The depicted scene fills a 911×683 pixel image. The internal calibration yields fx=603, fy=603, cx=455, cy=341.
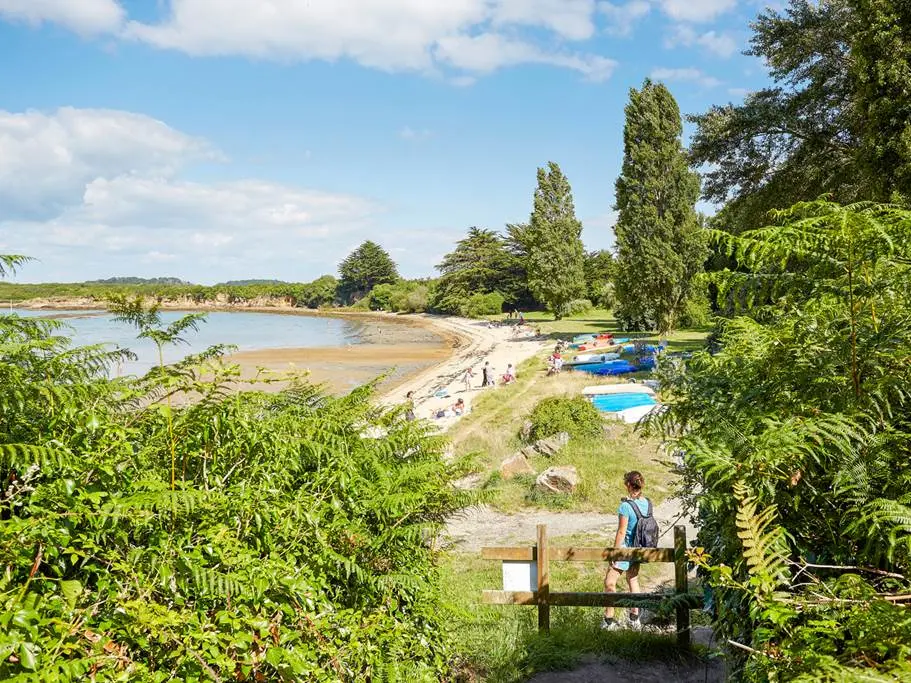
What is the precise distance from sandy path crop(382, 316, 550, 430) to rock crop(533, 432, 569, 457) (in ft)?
12.6

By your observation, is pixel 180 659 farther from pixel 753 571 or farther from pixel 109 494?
A: pixel 753 571

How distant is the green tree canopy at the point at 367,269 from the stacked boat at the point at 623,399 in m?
95.3

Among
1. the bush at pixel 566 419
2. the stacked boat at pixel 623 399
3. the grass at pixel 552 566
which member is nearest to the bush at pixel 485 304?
the grass at pixel 552 566

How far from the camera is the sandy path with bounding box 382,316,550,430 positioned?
2798 centimetres

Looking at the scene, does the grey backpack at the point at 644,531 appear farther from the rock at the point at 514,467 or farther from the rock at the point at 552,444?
the rock at the point at 552,444

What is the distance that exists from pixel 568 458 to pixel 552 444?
2.90 feet

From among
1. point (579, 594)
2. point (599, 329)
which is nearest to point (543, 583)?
point (579, 594)

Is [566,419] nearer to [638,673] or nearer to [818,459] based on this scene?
[638,673]

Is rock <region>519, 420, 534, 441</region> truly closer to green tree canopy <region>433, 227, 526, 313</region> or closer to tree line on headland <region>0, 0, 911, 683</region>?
tree line on headland <region>0, 0, 911, 683</region>

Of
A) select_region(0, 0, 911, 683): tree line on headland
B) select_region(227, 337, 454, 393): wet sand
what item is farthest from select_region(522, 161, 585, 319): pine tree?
select_region(0, 0, 911, 683): tree line on headland

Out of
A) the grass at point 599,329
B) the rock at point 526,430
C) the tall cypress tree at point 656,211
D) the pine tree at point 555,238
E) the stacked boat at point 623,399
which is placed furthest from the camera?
the pine tree at point 555,238

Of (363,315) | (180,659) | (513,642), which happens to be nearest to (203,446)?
(180,659)

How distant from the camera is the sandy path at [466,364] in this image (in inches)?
1102

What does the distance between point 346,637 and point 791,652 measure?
2.03 metres
